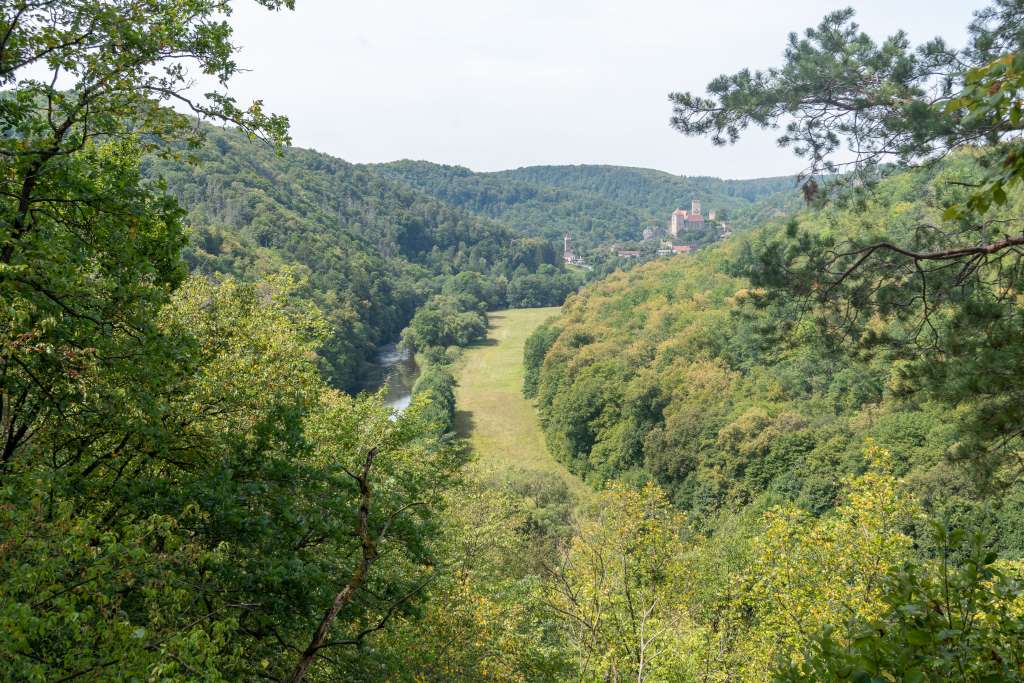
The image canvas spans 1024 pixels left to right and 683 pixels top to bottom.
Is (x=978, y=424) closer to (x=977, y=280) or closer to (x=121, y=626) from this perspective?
(x=977, y=280)

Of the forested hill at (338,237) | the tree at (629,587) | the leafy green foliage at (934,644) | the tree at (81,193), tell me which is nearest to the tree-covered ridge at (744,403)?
the leafy green foliage at (934,644)

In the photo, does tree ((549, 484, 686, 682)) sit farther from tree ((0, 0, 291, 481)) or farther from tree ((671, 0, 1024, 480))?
tree ((0, 0, 291, 481))

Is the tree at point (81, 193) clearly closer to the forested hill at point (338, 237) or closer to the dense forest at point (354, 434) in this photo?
the dense forest at point (354, 434)

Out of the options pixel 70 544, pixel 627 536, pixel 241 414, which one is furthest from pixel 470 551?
pixel 70 544

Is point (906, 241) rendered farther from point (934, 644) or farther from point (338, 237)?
point (338, 237)

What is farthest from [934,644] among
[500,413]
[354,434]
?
[500,413]

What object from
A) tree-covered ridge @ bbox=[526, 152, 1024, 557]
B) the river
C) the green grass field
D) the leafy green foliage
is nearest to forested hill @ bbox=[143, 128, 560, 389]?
the river
